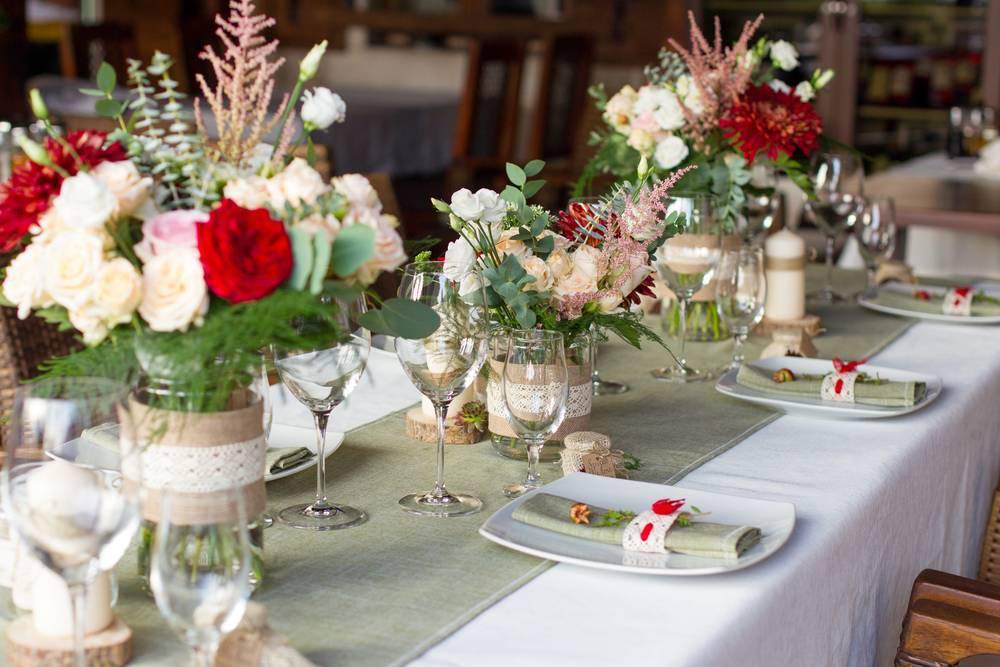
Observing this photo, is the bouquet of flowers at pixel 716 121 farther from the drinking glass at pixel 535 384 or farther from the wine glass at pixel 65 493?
the wine glass at pixel 65 493

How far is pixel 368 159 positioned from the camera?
16.9ft

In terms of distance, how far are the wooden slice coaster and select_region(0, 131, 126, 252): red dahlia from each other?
0.30 metres

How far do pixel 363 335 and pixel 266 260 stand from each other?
0.24 m

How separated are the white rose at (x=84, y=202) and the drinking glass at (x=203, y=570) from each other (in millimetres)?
220

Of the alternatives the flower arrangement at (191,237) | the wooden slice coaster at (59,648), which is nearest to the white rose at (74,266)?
the flower arrangement at (191,237)

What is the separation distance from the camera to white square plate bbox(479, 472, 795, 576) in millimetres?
1072

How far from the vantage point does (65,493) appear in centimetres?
87

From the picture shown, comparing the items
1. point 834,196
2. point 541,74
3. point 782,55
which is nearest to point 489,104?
point 541,74

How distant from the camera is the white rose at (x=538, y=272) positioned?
4.47ft

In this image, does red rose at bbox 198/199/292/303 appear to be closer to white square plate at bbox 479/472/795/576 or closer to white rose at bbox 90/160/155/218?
white rose at bbox 90/160/155/218

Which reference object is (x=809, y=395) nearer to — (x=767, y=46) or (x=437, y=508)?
(x=437, y=508)

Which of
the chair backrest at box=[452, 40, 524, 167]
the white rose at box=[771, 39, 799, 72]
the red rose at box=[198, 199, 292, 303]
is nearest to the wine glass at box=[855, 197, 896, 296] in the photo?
the white rose at box=[771, 39, 799, 72]


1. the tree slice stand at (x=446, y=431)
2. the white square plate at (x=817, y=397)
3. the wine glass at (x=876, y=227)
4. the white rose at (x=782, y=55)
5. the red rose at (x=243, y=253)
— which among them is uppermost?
the white rose at (x=782, y=55)

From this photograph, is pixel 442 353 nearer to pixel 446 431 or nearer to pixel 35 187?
pixel 446 431
